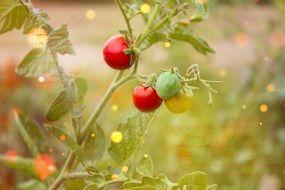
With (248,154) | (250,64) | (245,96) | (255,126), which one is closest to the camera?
(248,154)

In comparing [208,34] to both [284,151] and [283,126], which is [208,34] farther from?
[284,151]

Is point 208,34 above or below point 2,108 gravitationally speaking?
below

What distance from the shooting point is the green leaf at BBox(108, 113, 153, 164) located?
2.90 feet

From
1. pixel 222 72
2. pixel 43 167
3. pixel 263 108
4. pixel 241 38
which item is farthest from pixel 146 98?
pixel 241 38

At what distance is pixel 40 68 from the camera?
0.89 m

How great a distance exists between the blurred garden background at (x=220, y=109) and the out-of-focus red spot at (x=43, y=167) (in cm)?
3

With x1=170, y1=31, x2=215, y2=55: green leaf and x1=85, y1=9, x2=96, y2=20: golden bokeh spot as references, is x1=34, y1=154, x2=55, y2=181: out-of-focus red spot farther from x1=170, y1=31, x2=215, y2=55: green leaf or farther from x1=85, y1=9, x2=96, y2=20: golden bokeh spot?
x1=85, y1=9, x2=96, y2=20: golden bokeh spot

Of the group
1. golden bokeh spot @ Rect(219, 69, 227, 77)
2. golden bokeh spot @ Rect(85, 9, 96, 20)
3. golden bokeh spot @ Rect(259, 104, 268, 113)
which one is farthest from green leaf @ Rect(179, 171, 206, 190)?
golden bokeh spot @ Rect(85, 9, 96, 20)

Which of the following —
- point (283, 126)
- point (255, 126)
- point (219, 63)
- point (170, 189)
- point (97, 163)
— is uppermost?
point (170, 189)

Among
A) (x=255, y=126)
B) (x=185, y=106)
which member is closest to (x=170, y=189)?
(x=185, y=106)

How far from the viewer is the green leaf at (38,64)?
34.5 inches

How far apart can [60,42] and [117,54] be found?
0.07 metres

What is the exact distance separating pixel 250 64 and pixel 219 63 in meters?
0.58

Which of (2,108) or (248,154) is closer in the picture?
(248,154)
